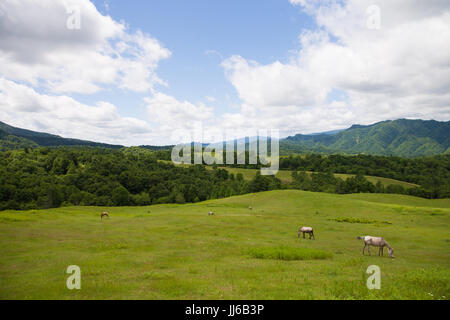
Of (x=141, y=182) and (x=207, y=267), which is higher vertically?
(x=207, y=267)

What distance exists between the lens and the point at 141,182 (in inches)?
6422

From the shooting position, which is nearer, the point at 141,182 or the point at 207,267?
the point at 207,267

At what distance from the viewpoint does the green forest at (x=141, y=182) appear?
121m

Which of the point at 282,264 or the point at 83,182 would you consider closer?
the point at 282,264

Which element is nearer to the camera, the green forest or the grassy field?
the grassy field

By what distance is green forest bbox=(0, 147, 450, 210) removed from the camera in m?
121

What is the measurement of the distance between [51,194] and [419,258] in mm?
136547

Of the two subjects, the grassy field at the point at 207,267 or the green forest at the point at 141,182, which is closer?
the grassy field at the point at 207,267

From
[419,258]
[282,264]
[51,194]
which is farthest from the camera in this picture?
[51,194]

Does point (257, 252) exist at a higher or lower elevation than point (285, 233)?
higher
